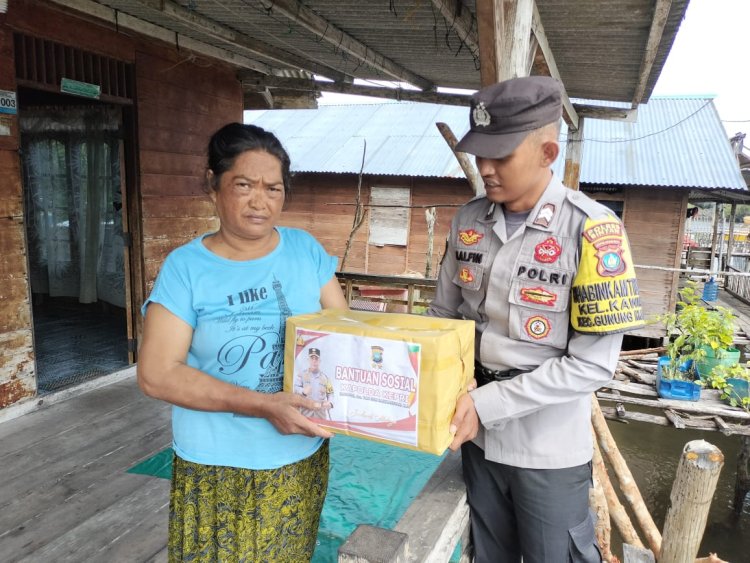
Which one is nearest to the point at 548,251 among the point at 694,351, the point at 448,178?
the point at 694,351

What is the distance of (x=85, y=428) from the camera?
136 inches

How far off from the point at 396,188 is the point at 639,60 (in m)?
8.18

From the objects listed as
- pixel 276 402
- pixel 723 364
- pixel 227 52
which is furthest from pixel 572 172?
pixel 276 402

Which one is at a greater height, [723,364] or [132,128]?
[132,128]

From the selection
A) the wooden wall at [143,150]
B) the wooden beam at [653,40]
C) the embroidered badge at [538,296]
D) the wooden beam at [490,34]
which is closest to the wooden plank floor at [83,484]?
the wooden wall at [143,150]

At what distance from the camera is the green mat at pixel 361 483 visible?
2.64 meters

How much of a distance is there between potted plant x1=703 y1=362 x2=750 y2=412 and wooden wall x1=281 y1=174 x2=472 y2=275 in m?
5.87

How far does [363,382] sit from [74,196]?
5.88 meters

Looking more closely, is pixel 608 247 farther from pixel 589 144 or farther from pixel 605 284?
pixel 589 144

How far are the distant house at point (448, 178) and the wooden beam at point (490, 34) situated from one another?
7337 millimetres

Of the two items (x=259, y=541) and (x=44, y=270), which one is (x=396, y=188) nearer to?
(x=44, y=270)

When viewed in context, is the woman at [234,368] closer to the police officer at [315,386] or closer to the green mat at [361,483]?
the police officer at [315,386]

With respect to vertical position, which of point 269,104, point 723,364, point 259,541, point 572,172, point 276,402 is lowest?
point 723,364

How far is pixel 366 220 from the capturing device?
12.3 m
